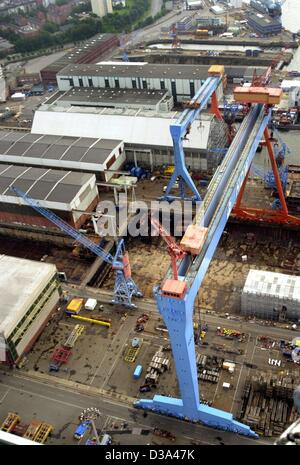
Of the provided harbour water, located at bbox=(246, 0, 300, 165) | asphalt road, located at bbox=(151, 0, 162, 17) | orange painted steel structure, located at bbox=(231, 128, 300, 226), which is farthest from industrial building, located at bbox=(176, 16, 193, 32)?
orange painted steel structure, located at bbox=(231, 128, 300, 226)

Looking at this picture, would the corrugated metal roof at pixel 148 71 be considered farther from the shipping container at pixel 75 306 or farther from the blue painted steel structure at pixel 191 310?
the shipping container at pixel 75 306

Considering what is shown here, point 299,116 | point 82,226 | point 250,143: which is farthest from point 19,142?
point 299,116

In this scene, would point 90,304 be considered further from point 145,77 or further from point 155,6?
point 155,6

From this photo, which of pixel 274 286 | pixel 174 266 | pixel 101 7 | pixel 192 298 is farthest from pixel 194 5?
pixel 192 298

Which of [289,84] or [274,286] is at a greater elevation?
[289,84]

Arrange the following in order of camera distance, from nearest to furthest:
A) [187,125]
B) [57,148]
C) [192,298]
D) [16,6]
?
[192,298]
[187,125]
[57,148]
[16,6]

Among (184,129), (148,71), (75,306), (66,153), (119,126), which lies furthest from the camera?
(148,71)
